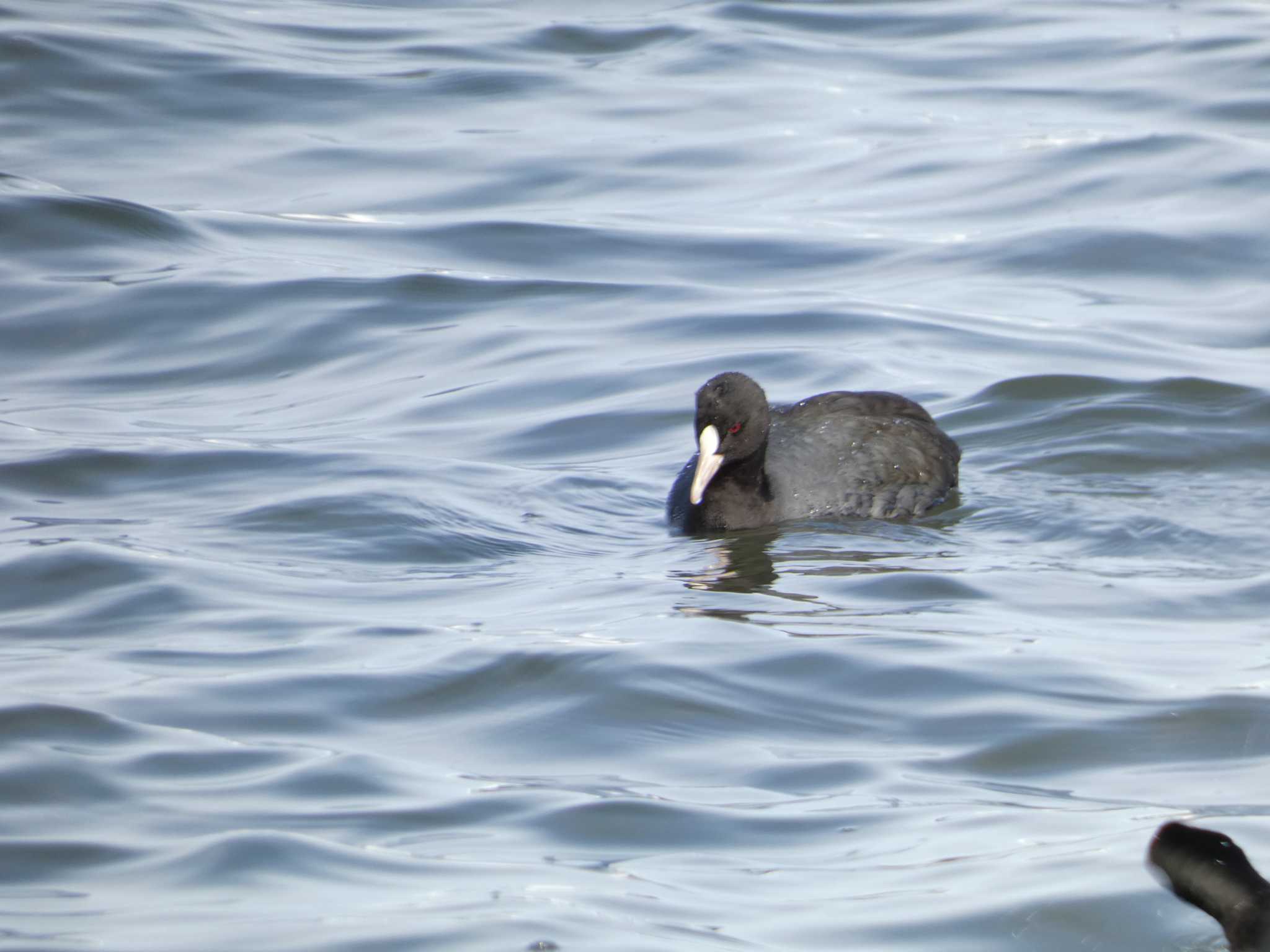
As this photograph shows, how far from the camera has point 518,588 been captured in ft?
24.5

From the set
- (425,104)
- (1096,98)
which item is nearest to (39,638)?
(425,104)

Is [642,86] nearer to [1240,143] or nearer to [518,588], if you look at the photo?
[1240,143]

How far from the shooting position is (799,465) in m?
8.78

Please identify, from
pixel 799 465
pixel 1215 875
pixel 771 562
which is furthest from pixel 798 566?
pixel 1215 875

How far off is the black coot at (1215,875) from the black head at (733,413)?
238 inches

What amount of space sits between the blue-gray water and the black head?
422 millimetres

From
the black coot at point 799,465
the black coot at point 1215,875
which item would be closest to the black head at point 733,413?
the black coot at point 799,465

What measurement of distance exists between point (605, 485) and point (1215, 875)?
6.82 meters

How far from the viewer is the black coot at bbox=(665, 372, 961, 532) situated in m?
8.54

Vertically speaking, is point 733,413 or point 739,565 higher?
point 733,413

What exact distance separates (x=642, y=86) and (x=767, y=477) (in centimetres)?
988

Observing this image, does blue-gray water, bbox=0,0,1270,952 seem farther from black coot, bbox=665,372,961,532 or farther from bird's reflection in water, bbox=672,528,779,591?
black coot, bbox=665,372,961,532

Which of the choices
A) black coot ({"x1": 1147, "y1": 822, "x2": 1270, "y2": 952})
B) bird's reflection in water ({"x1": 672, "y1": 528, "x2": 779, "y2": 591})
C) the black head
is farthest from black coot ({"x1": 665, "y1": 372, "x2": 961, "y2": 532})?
black coot ({"x1": 1147, "y1": 822, "x2": 1270, "y2": 952})

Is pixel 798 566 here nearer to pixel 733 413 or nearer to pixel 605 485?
pixel 733 413
